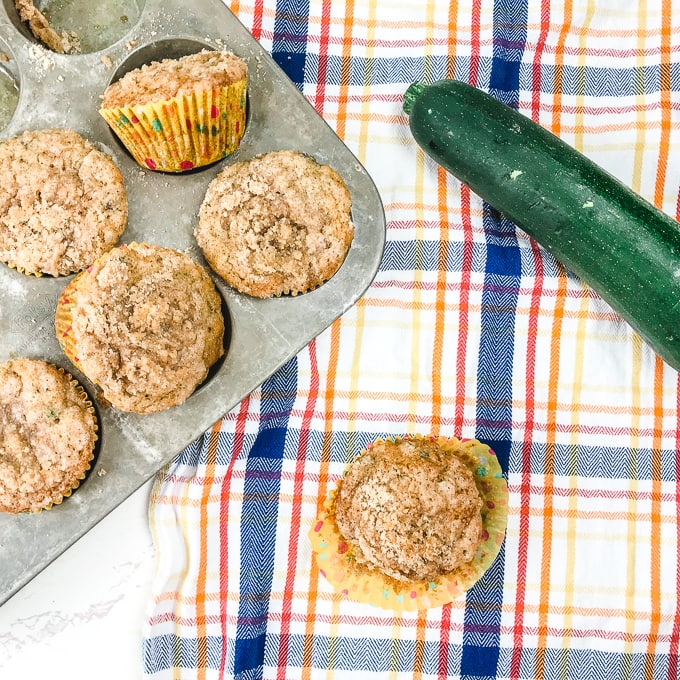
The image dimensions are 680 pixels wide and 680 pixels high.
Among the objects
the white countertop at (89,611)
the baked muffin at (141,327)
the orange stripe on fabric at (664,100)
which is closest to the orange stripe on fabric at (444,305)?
the orange stripe on fabric at (664,100)

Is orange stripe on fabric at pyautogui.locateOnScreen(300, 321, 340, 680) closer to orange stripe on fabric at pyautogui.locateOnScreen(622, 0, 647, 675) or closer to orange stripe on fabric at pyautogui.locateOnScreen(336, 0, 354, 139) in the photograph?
orange stripe on fabric at pyautogui.locateOnScreen(336, 0, 354, 139)

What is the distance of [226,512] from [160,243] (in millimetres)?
965

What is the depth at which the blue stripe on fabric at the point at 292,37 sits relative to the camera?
8.80ft

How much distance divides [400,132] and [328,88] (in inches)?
11.7

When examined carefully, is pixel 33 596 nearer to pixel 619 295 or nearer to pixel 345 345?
pixel 345 345

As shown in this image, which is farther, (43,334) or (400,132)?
(400,132)

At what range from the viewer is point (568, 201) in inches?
97.3

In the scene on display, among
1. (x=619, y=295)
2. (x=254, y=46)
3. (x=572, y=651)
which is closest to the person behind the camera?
(x=254, y=46)

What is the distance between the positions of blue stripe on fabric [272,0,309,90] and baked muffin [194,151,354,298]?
1.83ft

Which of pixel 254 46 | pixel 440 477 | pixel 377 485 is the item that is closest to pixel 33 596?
pixel 377 485

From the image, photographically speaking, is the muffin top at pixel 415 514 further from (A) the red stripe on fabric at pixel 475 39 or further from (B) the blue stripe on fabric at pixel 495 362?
(A) the red stripe on fabric at pixel 475 39

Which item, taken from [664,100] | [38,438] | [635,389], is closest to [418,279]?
[635,389]

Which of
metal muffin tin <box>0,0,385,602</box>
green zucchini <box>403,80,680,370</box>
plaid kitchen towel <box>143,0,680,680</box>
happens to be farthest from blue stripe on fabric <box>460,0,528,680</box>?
metal muffin tin <box>0,0,385,602</box>

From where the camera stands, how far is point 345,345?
2.70 metres
